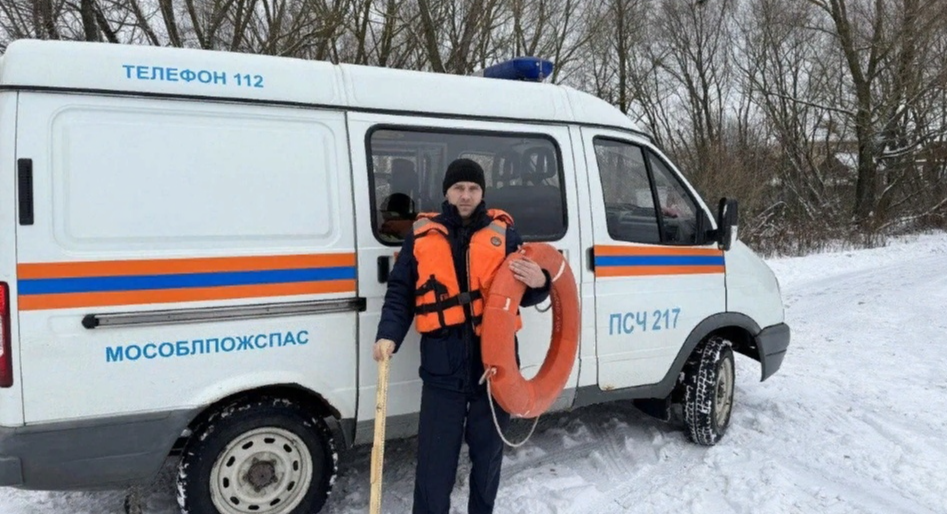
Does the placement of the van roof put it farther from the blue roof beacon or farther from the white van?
the blue roof beacon

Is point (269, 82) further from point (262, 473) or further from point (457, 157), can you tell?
point (262, 473)

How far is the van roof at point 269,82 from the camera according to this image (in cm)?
273

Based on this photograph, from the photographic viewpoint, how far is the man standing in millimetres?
2973

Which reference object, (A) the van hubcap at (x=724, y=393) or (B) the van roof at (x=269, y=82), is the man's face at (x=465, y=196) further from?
(A) the van hubcap at (x=724, y=393)

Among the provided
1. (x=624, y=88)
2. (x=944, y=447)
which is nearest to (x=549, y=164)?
(x=944, y=447)

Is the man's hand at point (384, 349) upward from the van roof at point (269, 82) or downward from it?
downward

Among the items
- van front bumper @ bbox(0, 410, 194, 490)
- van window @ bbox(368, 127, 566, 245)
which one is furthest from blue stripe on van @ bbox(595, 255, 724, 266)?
van front bumper @ bbox(0, 410, 194, 490)

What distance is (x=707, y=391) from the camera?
174 inches

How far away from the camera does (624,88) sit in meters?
26.0

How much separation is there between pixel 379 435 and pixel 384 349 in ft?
1.17

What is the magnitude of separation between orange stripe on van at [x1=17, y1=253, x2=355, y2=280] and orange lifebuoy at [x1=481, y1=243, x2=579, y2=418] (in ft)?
2.63

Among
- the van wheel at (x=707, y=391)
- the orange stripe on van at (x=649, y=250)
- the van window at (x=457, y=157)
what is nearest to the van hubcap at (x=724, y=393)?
the van wheel at (x=707, y=391)

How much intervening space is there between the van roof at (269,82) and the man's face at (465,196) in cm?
66

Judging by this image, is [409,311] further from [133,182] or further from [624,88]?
[624,88]
